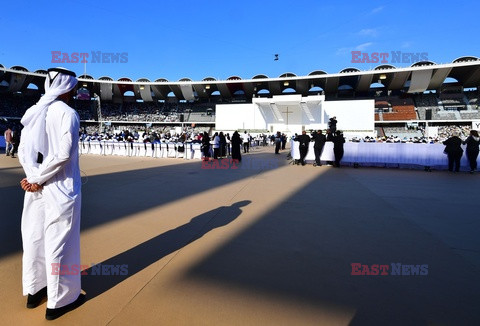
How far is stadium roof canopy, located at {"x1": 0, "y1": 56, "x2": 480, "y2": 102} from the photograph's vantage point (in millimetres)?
39531

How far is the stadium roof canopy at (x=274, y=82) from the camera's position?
39.5m

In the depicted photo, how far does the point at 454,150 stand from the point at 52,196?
12531 mm

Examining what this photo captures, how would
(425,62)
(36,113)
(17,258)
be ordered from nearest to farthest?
1. (36,113)
2. (17,258)
3. (425,62)

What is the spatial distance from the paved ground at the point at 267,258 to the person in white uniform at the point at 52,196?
0.25m

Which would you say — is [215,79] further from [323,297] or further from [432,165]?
[323,297]

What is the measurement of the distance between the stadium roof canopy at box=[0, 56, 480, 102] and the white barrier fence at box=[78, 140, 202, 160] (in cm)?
3232

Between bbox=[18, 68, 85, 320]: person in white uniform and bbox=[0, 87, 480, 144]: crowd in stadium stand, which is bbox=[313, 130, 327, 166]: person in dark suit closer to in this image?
bbox=[18, 68, 85, 320]: person in white uniform

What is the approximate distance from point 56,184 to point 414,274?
11.5ft

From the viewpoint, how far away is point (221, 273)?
2.62m

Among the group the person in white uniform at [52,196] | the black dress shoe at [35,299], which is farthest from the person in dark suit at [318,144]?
the black dress shoe at [35,299]

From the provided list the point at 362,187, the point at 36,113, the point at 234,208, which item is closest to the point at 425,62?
the point at 362,187

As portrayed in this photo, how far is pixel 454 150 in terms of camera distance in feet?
32.1

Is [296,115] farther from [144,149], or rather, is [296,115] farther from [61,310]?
[61,310]

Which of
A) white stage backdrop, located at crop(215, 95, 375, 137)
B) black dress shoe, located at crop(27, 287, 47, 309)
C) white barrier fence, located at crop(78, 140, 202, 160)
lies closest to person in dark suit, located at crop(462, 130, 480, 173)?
white barrier fence, located at crop(78, 140, 202, 160)
